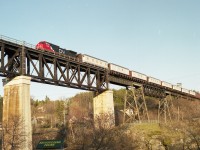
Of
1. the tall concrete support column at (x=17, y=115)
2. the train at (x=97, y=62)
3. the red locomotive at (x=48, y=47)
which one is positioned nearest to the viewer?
the tall concrete support column at (x=17, y=115)

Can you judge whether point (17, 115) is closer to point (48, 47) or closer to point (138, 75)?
point (48, 47)

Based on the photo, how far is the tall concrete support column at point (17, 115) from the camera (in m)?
34.3

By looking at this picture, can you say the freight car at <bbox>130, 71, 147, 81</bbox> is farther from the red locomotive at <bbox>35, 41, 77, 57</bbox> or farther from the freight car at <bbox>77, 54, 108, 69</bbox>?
the red locomotive at <bbox>35, 41, 77, 57</bbox>

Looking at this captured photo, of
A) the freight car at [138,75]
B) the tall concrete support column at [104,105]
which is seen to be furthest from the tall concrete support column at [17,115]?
the freight car at [138,75]

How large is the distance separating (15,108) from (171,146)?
90.9 feet

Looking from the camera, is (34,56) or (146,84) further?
(146,84)

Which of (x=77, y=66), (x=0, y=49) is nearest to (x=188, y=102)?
(x=77, y=66)

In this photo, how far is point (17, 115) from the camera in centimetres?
3556

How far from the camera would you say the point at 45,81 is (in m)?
40.7

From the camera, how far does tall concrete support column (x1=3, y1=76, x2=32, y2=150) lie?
1351 inches

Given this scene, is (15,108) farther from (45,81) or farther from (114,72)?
(114,72)

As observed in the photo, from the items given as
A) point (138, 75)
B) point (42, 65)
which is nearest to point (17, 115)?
point (42, 65)

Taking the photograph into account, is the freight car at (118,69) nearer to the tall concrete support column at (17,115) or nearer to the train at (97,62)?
the train at (97,62)

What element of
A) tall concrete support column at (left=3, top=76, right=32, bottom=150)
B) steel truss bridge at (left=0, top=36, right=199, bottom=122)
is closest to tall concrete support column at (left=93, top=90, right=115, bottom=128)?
steel truss bridge at (left=0, top=36, right=199, bottom=122)
